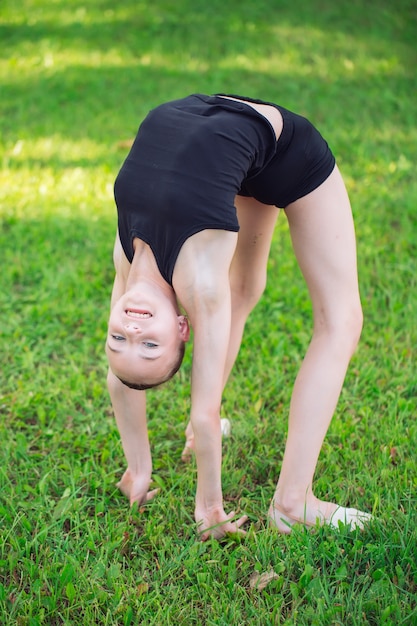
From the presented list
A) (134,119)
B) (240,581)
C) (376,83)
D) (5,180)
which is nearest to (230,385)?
(240,581)

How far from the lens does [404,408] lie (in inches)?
132

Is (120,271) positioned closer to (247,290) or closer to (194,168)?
(194,168)

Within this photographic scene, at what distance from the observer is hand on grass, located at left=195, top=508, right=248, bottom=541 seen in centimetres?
272

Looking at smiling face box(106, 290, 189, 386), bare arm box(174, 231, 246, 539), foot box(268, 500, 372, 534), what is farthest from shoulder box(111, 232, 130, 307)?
foot box(268, 500, 372, 534)

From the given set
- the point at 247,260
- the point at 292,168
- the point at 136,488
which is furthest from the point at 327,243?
the point at 136,488

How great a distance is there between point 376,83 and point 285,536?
557 centimetres

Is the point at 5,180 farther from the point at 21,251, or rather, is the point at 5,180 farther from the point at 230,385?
the point at 230,385

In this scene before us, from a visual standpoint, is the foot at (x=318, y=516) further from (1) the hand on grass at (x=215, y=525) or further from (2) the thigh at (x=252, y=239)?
(2) the thigh at (x=252, y=239)

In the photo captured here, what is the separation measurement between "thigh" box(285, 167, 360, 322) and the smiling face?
573 mm

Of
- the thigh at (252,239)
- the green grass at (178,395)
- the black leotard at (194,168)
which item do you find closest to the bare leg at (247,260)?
the thigh at (252,239)

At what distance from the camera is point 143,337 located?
236 cm

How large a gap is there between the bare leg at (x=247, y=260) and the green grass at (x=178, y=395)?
427 millimetres

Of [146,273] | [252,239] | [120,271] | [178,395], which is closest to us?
[146,273]

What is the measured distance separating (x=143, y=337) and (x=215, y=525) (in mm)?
812
